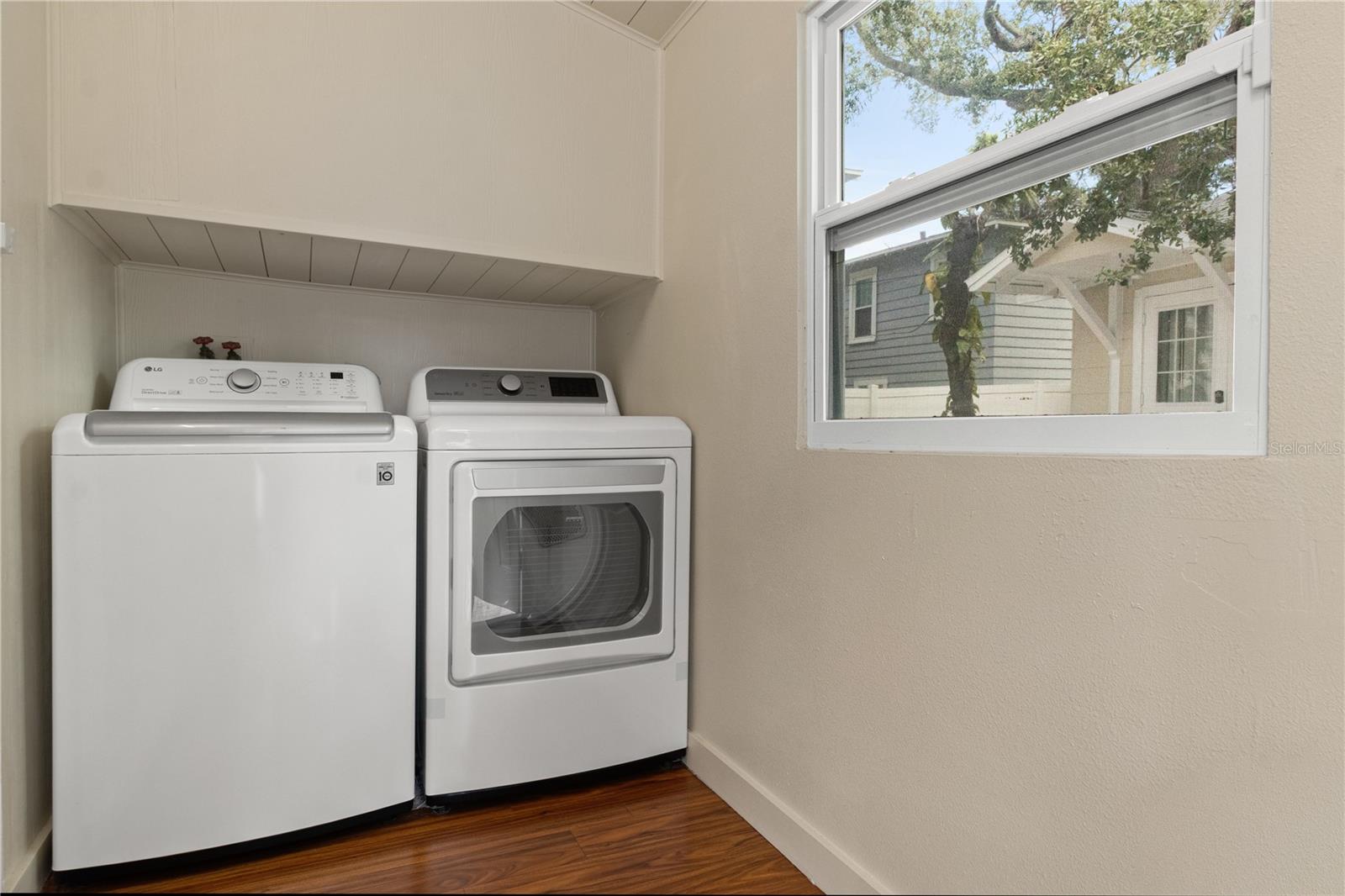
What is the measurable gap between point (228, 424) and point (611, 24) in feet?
4.92

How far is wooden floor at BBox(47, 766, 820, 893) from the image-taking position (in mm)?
1513

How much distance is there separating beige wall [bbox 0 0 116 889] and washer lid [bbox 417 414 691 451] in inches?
29.3

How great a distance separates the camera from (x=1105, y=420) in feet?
3.41

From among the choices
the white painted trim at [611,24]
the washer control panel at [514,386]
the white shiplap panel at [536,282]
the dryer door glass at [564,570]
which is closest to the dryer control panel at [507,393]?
the washer control panel at [514,386]

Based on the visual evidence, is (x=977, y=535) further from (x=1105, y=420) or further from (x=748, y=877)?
(x=748, y=877)

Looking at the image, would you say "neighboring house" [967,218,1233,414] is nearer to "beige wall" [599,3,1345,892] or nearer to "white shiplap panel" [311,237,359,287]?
"beige wall" [599,3,1345,892]

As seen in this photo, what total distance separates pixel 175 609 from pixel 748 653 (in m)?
1.23

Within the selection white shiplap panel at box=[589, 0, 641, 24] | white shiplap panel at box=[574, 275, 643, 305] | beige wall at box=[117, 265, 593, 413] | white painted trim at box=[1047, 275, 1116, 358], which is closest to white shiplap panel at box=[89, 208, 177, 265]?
beige wall at box=[117, 265, 593, 413]

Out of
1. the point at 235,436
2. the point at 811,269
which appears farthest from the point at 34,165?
the point at 811,269

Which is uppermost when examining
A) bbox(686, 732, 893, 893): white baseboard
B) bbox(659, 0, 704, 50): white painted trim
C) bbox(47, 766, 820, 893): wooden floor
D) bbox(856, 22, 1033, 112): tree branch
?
bbox(659, 0, 704, 50): white painted trim

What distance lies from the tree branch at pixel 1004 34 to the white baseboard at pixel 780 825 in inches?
57.3

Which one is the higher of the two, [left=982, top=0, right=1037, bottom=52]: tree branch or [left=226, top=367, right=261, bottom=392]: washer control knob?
[left=982, top=0, right=1037, bottom=52]: tree branch

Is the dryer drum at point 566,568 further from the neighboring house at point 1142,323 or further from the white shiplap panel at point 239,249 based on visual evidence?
the neighboring house at point 1142,323

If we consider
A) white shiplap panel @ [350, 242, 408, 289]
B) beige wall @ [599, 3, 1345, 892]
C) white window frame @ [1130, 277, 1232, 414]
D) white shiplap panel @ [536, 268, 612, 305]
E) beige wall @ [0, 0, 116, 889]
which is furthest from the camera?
white shiplap panel @ [536, 268, 612, 305]
